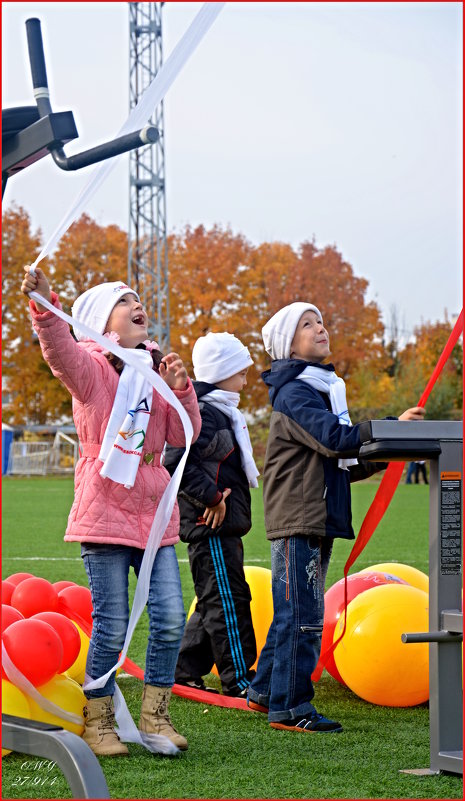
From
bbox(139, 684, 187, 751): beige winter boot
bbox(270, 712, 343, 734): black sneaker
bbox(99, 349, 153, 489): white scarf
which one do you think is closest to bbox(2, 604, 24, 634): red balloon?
bbox(139, 684, 187, 751): beige winter boot

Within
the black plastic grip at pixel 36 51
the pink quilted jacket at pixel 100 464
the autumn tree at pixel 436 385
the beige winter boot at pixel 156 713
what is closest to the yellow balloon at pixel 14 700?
the beige winter boot at pixel 156 713

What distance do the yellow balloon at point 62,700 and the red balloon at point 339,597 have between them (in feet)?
4.31

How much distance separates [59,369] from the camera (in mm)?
3521

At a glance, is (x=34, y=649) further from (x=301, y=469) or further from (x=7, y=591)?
(x=301, y=469)

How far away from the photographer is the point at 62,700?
3607 mm

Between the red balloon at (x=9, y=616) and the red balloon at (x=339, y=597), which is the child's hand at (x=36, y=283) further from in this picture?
the red balloon at (x=339, y=597)

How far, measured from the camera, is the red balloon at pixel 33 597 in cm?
426

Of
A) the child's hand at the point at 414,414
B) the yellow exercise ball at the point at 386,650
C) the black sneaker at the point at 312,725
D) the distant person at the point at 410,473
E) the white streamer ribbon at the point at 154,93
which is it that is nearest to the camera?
the white streamer ribbon at the point at 154,93

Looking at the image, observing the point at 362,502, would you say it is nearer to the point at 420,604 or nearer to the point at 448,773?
the point at 420,604

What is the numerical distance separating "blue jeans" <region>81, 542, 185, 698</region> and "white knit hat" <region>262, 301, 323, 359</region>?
106 centimetres

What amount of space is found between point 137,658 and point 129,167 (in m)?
31.3

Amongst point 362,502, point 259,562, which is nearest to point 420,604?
point 259,562

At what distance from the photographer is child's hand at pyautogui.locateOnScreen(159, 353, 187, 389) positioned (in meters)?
3.54

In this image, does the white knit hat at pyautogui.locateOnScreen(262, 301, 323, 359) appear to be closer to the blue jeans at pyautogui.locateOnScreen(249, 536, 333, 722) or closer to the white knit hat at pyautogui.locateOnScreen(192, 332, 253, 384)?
the white knit hat at pyautogui.locateOnScreen(192, 332, 253, 384)
